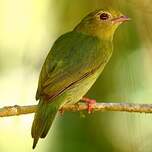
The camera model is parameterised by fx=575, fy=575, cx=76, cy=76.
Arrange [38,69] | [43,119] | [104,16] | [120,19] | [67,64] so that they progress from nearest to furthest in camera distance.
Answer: [43,119] < [67,64] < [120,19] < [104,16] < [38,69]

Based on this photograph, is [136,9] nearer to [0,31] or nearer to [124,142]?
[124,142]

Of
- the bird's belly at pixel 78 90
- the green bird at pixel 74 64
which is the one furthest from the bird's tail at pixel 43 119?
the bird's belly at pixel 78 90

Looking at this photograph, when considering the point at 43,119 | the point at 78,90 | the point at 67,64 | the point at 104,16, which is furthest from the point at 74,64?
the point at 104,16

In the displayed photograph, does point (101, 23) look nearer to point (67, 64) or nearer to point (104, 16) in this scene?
point (104, 16)

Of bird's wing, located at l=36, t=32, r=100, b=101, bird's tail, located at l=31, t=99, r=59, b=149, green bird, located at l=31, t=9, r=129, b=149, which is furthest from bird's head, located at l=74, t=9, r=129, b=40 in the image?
bird's tail, located at l=31, t=99, r=59, b=149

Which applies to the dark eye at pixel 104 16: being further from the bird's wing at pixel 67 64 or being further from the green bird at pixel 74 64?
the bird's wing at pixel 67 64

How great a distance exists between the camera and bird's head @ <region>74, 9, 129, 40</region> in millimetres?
5047

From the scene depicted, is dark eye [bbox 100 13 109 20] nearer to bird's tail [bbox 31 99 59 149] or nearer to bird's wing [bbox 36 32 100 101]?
bird's wing [bbox 36 32 100 101]

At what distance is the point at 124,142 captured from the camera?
5082mm

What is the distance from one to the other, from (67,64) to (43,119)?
63 centimetres

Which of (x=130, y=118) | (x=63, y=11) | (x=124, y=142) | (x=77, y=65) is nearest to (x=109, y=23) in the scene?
(x=63, y=11)

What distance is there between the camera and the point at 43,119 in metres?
4.09

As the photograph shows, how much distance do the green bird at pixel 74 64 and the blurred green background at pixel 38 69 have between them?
138 mm

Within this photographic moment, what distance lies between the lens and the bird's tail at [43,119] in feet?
13.0
